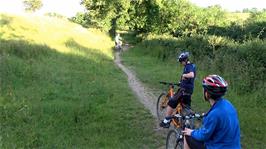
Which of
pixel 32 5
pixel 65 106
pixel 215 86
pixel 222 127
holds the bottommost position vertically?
pixel 65 106

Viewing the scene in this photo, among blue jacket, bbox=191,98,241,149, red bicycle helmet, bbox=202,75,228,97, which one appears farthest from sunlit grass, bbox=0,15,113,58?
blue jacket, bbox=191,98,241,149

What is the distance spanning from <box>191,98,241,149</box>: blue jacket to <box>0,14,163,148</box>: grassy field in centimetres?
408

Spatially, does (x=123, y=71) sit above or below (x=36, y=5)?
below

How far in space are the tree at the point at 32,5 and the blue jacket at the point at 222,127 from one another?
67369 mm

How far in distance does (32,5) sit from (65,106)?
204 feet

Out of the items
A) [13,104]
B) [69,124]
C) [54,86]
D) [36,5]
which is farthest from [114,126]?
[36,5]

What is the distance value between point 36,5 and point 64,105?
201 ft

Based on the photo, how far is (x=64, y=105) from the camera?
11.2 meters

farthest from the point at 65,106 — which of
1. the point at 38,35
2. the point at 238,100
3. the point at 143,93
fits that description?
the point at 38,35

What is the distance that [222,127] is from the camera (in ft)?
15.2

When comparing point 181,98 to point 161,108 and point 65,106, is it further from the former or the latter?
point 65,106

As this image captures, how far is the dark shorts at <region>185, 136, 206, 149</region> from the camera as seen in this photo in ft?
17.3

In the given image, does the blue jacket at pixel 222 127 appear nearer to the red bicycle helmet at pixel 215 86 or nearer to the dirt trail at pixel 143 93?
the red bicycle helmet at pixel 215 86

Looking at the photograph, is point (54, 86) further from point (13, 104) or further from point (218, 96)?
point (218, 96)
